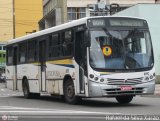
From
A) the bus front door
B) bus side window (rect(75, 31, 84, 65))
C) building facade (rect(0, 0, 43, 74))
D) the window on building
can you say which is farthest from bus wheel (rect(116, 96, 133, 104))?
building facade (rect(0, 0, 43, 74))

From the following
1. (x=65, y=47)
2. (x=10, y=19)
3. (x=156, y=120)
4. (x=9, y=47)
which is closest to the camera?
(x=156, y=120)

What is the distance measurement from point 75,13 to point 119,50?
54154 mm

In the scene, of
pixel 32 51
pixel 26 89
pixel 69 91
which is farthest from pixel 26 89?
pixel 69 91

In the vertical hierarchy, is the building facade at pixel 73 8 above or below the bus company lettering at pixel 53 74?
above

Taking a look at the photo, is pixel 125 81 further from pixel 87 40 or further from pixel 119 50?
pixel 87 40

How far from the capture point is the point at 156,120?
12.6m

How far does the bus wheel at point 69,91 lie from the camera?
2047 cm

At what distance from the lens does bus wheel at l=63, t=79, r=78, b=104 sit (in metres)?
20.5

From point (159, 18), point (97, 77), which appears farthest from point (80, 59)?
point (159, 18)

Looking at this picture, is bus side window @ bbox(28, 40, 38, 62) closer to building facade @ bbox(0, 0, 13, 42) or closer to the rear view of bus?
the rear view of bus

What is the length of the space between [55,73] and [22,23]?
8901 cm

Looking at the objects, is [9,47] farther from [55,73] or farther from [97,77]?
[97,77]

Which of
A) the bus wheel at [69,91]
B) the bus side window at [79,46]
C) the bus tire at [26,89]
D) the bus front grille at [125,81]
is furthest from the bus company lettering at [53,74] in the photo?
the bus tire at [26,89]

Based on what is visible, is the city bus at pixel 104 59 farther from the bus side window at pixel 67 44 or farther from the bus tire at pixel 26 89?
the bus tire at pixel 26 89
